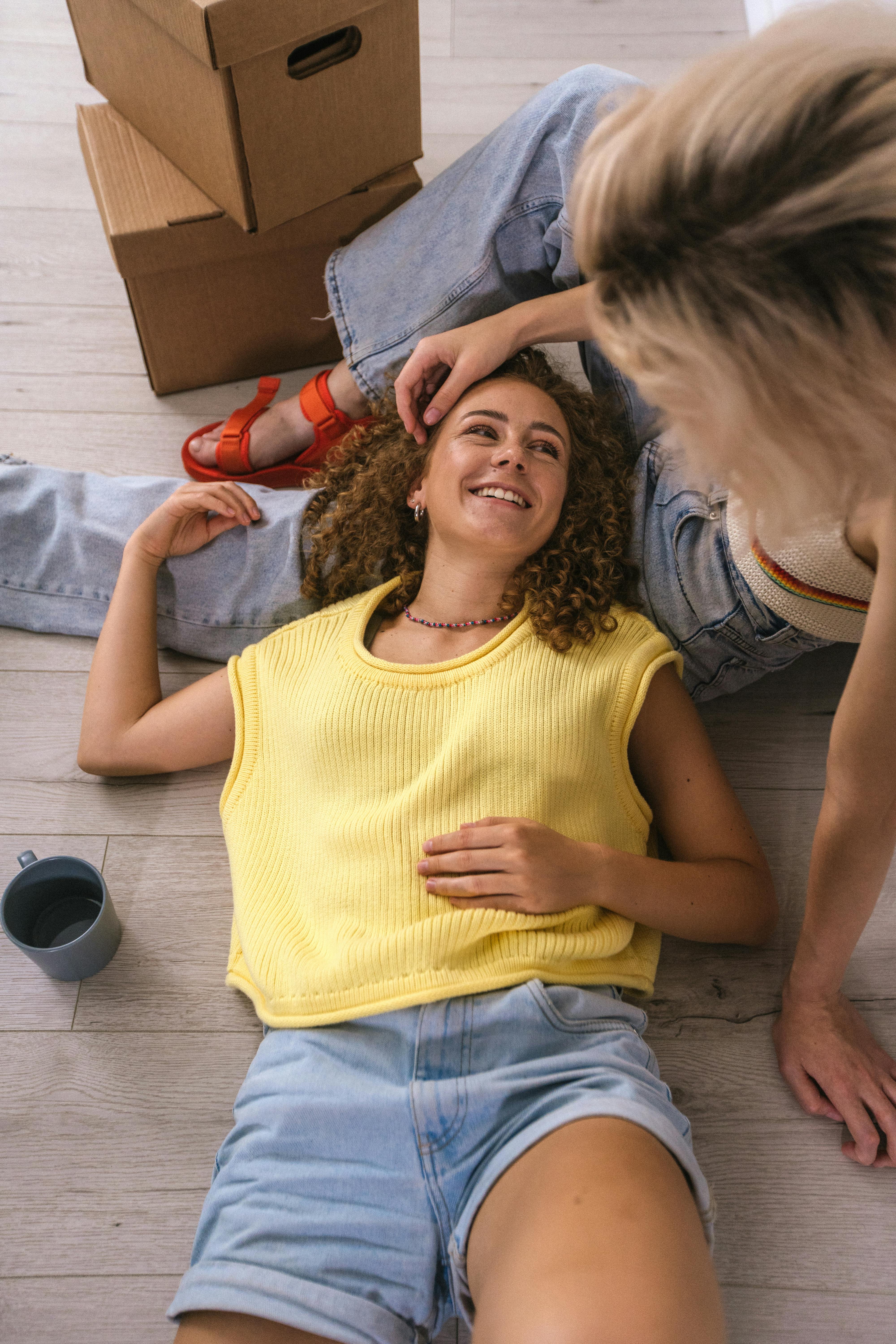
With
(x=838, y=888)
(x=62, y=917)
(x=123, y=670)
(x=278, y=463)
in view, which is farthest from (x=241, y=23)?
(x=838, y=888)

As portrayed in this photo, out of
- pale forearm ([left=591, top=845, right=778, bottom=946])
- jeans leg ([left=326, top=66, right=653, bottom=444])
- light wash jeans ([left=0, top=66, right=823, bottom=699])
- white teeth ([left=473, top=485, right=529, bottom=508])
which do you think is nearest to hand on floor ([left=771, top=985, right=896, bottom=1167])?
pale forearm ([left=591, top=845, right=778, bottom=946])

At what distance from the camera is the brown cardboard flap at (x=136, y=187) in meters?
1.44

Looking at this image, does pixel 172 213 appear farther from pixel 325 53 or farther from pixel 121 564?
pixel 121 564

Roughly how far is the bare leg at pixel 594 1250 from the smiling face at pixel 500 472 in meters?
0.62

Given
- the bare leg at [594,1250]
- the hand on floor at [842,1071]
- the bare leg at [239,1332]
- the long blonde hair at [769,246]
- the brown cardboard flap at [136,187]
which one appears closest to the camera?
the long blonde hair at [769,246]

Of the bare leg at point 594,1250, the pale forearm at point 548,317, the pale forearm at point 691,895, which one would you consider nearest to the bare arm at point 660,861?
the pale forearm at point 691,895

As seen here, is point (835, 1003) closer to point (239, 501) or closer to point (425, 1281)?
point (425, 1281)

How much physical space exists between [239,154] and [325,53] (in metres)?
0.18

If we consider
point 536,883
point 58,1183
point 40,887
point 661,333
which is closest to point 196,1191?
point 58,1183

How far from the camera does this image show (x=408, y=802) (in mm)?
1028

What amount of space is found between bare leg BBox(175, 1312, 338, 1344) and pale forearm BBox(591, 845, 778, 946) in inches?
18.3

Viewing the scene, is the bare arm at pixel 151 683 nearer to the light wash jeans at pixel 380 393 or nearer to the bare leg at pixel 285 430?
the light wash jeans at pixel 380 393

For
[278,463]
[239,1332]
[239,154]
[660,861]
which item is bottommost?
[239,1332]

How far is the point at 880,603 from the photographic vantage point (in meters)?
0.78
